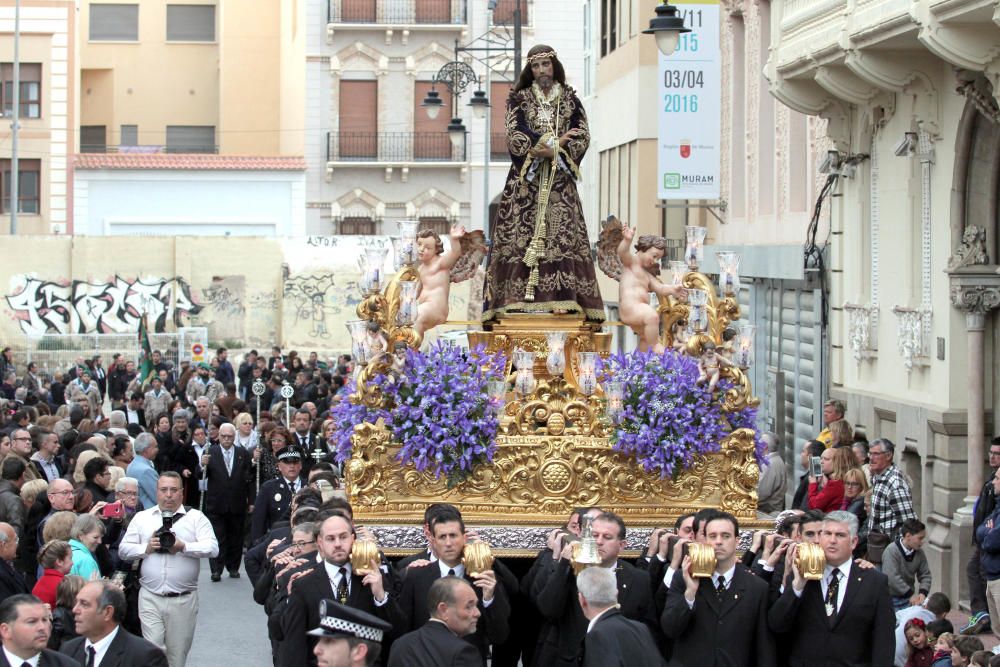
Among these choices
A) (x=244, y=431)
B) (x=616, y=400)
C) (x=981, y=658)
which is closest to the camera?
(x=981, y=658)

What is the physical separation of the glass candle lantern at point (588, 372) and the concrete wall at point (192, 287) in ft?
107

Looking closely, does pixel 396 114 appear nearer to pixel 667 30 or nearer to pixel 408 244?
pixel 667 30

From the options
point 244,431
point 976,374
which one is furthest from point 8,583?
point 976,374

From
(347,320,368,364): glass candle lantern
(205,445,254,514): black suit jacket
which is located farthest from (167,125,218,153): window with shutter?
(347,320,368,364): glass candle lantern

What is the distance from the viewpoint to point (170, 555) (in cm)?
1209

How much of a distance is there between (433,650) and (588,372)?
158 inches

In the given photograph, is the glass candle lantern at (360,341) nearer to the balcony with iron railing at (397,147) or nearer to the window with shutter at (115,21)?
the balcony with iron railing at (397,147)

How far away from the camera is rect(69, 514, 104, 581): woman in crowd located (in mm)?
11141

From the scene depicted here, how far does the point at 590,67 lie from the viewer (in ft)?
128

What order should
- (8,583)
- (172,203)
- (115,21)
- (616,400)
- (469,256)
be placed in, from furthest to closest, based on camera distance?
(115,21) < (172,203) < (469,256) < (616,400) < (8,583)

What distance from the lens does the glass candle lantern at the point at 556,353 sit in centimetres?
1170

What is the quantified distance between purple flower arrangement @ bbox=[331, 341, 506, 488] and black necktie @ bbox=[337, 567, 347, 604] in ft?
5.94

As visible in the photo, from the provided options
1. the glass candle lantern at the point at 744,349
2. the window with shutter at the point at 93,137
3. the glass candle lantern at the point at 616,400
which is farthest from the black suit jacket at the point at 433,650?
the window with shutter at the point at 93,137

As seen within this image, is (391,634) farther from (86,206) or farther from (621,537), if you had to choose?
(86,206)
